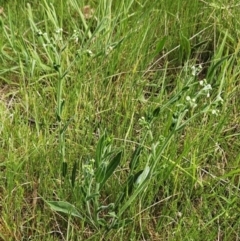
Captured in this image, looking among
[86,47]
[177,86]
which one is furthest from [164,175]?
[86,47]

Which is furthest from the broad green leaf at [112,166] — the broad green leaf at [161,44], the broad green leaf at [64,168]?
the broad green leaf at [161,44]

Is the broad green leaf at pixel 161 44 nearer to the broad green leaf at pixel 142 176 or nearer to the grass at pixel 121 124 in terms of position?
the grass at pixel 121 124

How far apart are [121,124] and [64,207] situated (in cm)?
34

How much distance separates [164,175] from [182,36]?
0.55 metres

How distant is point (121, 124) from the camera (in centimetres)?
165

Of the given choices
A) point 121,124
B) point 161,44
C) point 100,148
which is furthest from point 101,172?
point 161,44

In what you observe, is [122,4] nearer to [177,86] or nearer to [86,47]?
[86,47]

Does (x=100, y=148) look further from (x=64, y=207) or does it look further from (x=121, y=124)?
(x=121, y=124)

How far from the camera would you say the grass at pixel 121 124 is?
142 centimetres

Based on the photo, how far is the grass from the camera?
1420 millimetres

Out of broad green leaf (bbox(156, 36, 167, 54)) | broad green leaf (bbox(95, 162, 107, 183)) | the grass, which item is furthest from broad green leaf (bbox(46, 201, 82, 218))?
broad green leaf (bbox(156, 36, 167, 54))

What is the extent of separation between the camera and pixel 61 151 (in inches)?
57.1

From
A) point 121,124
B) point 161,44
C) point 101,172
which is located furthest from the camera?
point 161,44

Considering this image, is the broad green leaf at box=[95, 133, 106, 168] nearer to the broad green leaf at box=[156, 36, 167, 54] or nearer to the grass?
the grass
